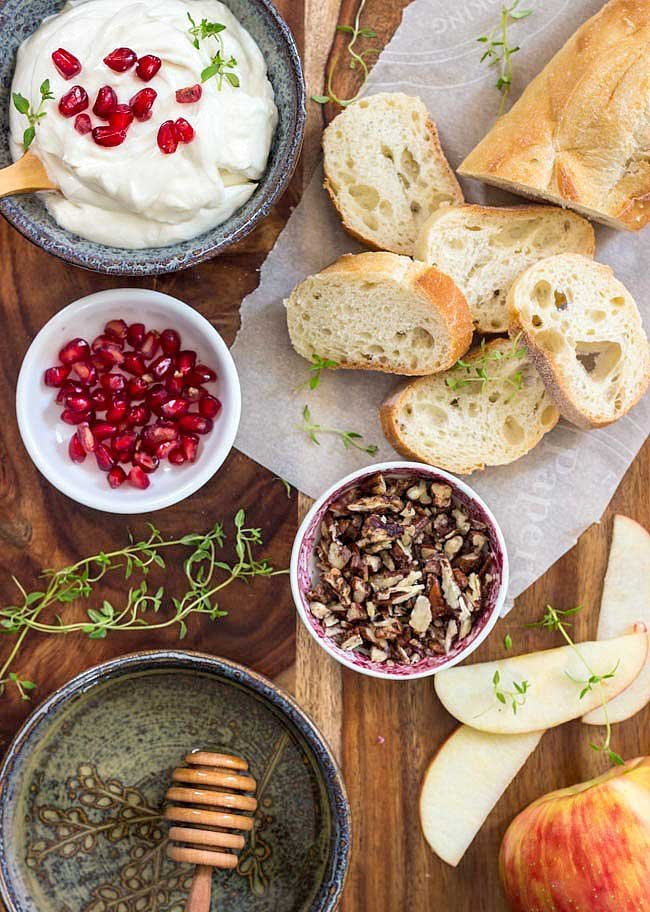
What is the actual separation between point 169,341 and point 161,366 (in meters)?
0.06

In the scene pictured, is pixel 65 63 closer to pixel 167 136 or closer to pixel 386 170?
pixel 167 136

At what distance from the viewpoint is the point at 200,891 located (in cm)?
200

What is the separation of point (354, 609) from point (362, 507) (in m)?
0.23

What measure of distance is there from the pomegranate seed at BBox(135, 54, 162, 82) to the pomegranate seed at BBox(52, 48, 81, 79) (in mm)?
128

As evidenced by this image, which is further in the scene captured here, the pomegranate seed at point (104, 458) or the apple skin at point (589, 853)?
the pomegranate seed at point (104, 458)

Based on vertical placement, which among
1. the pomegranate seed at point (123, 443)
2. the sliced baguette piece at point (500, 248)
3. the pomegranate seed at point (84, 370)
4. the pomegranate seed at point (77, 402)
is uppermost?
the sliced baguette piece at point (500, 248)

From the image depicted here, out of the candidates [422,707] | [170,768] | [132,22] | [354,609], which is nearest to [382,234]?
[132,22]

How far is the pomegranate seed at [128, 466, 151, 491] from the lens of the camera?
2.14 meters

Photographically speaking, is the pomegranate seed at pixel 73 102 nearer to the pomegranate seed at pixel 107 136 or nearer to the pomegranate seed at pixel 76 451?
the pomegranate seed at pixel 107 136

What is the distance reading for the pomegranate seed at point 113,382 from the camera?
216 cm

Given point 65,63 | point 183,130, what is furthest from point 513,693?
point 65,63

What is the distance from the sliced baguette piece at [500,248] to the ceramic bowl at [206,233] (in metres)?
0.38

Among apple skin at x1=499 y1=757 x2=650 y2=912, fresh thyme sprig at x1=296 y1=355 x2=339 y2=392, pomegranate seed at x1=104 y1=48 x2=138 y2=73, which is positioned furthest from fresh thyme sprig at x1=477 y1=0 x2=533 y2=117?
apple skin at x1=499 y1=757 x2=650 y2=912

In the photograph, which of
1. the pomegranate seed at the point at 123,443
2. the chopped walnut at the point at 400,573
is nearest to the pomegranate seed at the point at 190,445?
the pomegranate seed at the point at 123,443
